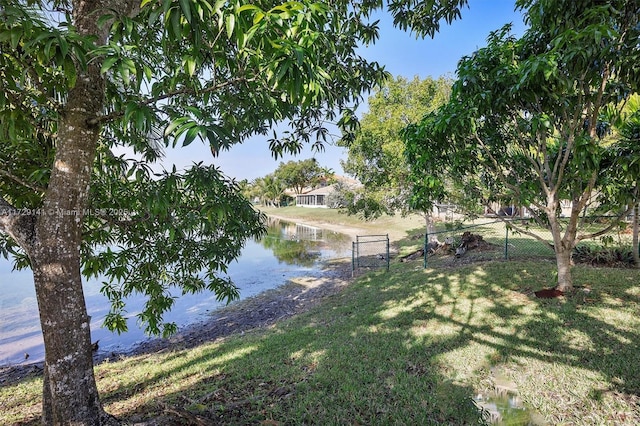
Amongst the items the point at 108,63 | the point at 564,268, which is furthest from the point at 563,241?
the point at 108,63

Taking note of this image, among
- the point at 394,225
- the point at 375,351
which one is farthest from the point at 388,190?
the point at 394,225

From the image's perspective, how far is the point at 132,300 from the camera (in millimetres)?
10547

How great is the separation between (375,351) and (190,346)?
4578mm

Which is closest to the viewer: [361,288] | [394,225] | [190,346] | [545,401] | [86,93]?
[86,93]

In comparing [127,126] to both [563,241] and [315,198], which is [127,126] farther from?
[315,198]

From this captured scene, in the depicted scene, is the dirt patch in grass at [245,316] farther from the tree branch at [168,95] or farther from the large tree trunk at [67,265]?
the tree branch at [168,95]

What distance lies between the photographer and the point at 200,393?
3596 millimetres

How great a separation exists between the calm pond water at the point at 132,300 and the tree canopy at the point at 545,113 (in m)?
3.70

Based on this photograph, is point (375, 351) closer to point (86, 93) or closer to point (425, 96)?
point (86, 93)

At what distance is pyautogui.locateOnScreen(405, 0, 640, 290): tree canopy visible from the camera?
3.44m

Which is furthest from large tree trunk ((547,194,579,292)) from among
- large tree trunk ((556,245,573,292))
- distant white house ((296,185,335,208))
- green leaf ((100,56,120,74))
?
distant white house ((296,185,335,208))

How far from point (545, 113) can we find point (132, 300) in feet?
40.2

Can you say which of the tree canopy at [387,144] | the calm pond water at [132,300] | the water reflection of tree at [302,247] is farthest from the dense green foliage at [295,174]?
the tree canopy at [387,144]

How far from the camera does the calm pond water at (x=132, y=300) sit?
7.74m
